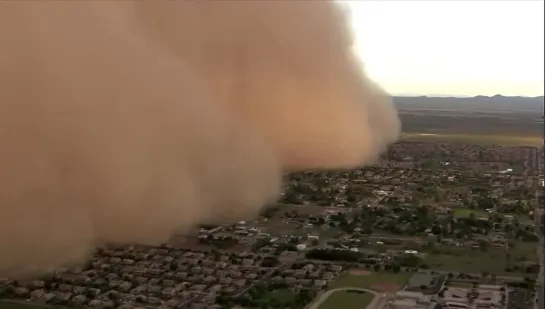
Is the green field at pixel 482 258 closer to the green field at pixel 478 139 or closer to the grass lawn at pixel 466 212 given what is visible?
the grass lawn at pixel 466 212

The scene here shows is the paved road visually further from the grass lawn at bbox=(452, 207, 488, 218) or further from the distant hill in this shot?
the distant hill

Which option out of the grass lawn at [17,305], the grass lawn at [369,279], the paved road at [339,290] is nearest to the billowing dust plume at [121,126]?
the grass lawn at [17,305]

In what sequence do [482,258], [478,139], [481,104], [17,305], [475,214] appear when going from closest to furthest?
[17,305] → [482,258] → [475,214] → [478,139] → [481,104]

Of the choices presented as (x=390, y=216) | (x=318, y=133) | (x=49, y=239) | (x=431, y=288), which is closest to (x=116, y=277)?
(x=49, y=239)

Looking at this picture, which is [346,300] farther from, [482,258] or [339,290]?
[482,258]

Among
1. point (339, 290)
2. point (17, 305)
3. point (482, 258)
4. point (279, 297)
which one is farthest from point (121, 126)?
point (482, 258)

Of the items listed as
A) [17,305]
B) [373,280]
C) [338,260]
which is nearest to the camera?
[17,305]
